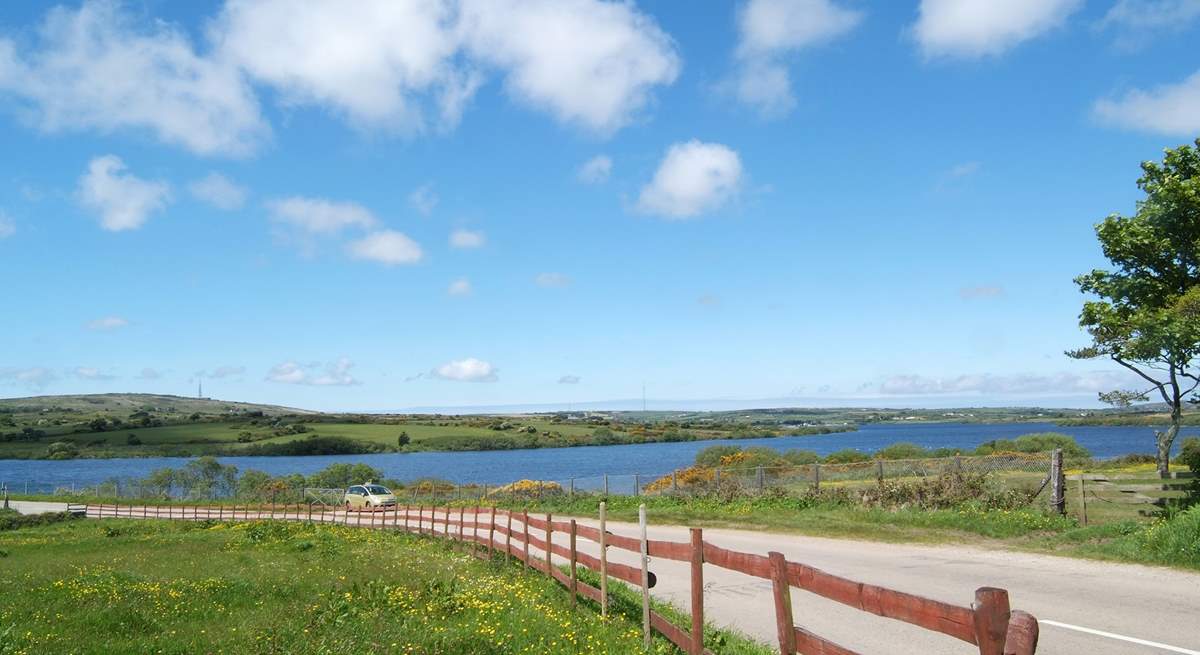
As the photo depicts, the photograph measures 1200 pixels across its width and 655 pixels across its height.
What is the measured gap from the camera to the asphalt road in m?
9.33

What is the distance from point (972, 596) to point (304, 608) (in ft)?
31.4

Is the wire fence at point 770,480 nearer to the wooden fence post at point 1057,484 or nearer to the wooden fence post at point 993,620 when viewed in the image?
the wooden fence post at point 1057,484

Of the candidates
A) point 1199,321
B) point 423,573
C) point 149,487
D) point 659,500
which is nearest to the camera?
point 423,573

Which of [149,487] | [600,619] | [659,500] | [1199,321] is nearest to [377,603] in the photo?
[600,619]

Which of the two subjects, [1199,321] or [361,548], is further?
[361,548]

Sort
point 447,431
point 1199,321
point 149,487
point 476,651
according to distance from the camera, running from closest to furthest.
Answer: point 476,651 < point 1199,321 < point 149,487 < point 447,431

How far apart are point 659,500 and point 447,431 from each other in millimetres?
149645

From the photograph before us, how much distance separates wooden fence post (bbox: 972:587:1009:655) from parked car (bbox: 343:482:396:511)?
43.0 m

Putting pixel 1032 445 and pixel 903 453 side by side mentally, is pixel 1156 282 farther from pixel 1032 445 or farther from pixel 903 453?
pixel 1032 445

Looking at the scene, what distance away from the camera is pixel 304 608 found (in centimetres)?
1184

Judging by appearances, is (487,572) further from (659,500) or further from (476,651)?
(659,500)

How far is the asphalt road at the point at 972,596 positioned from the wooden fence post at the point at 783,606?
3.82 meters

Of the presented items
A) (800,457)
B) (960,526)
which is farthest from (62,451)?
(960,526)

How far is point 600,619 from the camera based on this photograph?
10.5 m
